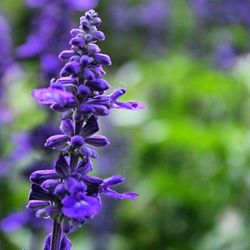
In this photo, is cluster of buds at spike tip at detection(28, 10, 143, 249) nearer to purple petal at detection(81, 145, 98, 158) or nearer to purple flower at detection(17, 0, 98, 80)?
purple petal at detection(81, 145, 98, 158)

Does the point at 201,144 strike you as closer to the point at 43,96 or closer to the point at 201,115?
the point at 201,115

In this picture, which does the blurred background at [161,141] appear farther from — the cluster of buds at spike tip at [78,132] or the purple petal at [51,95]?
the purple petal at [51,95]

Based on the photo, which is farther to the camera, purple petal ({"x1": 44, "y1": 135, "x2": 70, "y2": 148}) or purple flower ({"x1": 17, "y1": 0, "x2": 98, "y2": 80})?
purple flower ({"x1": 17, "y1": 0, "x2": 98, "y2": 80})

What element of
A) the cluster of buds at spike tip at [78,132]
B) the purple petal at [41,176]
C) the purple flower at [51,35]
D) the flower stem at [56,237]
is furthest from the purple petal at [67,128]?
the purple flower at [51,35]

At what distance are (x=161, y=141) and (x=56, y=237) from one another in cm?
424

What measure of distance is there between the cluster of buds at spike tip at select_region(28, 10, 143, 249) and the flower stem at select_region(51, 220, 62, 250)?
15mm

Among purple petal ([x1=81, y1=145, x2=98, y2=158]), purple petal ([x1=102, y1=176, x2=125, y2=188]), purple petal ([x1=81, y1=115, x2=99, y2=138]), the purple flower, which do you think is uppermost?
the purple flower

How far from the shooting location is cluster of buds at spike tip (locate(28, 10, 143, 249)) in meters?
1.77

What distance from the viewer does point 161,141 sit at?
602cm

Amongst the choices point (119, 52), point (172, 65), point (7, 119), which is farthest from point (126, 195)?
point (119, 52)

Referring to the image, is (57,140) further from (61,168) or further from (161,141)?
(161,141)

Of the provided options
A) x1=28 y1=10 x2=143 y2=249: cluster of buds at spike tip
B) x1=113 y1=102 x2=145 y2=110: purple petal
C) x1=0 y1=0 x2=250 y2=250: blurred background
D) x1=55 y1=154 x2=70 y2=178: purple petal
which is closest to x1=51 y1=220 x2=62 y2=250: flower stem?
x1=28 y1=10 x2=143 y2=249: cluster of buds at spike tip

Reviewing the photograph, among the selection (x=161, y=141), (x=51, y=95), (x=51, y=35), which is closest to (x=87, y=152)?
(x=51, y=95)

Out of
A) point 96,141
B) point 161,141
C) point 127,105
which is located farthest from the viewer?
point 161,141
